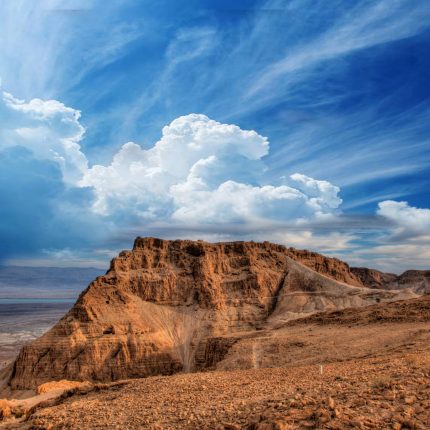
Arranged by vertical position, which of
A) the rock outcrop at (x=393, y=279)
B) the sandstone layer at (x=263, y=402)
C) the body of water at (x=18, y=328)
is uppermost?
the rock outcrop at (x=393, y=279)

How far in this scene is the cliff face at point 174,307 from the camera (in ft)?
193

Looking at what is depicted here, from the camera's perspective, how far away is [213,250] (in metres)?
91.5

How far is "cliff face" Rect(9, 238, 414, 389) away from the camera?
58.9m

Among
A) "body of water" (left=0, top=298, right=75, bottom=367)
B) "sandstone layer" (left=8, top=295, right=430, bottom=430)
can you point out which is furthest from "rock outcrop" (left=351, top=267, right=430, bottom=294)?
"sandstone layer" (left=8, top=295, right=430, bottom=430)

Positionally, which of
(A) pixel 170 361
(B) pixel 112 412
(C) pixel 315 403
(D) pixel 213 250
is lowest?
(A) pixel 170 361

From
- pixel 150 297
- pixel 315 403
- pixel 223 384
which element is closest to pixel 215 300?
pixel 150 297

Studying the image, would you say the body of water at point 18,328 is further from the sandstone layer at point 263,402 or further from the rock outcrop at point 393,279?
the rock outcrop at point 393,279

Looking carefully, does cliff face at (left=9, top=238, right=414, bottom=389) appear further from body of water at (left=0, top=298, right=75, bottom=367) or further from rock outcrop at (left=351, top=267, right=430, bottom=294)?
rock outcrop at (left=351, top=267, right=430, bottom=294)

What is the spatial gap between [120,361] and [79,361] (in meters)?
5.27

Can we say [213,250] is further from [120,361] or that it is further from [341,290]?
[120,361]

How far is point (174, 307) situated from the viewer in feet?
260

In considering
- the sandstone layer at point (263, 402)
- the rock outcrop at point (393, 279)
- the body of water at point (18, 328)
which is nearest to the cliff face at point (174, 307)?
the body of water at point (18, 328)

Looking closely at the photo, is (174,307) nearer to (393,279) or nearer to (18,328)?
(18,328)

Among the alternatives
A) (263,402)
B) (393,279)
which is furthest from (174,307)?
(393,279)
